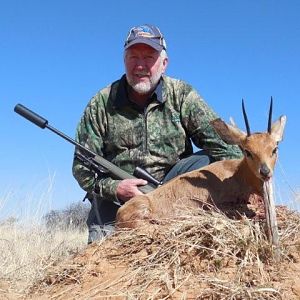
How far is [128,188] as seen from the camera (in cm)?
691

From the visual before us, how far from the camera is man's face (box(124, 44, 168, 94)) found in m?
7.49

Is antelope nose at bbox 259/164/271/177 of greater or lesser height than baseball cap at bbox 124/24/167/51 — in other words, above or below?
below

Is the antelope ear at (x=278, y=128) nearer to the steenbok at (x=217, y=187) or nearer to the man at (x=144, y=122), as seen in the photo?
the steenbok at (x=217, y=187)

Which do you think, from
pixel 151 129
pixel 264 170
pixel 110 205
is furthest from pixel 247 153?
pixel 110 205

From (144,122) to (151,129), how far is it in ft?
0.39

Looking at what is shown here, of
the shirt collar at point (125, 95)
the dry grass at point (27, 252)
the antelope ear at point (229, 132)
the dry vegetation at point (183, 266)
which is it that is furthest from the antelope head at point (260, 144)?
the dry grass at point (27, 252)

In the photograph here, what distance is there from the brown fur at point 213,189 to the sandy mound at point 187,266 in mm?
1193

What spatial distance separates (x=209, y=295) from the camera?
3.88 m

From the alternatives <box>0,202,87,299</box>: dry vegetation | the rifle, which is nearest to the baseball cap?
the rifle

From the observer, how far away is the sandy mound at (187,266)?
156 inches

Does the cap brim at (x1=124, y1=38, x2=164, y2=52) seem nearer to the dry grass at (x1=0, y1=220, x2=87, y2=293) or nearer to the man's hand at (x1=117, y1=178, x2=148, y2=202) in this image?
the man's hand at (x1=117, y1=178, x2=148, y2=202)

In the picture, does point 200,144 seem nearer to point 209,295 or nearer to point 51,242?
point 51,242

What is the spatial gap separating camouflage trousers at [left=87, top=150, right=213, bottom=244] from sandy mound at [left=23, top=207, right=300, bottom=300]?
2.20 m

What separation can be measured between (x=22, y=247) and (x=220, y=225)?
14.5ft
